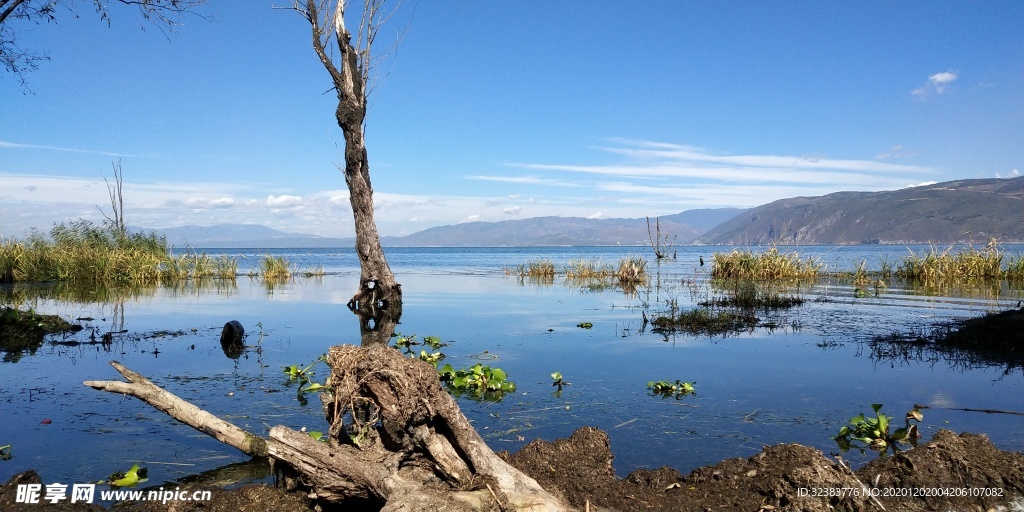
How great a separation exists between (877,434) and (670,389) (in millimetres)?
2447

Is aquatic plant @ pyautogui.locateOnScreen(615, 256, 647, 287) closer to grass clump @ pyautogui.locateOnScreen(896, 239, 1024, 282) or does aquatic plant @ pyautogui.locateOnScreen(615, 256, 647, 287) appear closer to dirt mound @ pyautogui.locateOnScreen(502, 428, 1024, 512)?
grass clump @ pyautogui.locateOnScreen(896, 239, 1024, 282)

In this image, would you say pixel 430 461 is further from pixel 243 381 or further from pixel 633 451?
pixel 243 381

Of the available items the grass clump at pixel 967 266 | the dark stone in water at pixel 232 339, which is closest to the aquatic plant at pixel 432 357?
the dark stone in water at pixel 232 339

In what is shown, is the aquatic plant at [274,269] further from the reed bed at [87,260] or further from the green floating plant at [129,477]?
the green floating plant at [129,477]

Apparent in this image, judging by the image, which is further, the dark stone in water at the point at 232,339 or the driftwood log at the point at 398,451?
the dark stone in water at the point at 232,339

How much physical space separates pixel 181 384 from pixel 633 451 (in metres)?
5.85

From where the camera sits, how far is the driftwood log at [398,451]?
3951 millimetres

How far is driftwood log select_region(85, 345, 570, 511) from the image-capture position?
13.0 ft

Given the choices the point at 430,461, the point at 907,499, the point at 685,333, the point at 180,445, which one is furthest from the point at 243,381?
the point at 685,333

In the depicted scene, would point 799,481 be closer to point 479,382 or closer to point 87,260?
point 479,382

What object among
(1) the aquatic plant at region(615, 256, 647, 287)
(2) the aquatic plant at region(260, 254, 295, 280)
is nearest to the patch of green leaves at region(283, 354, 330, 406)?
(1) the aquatic plant at region(615, 256, 647, 287)

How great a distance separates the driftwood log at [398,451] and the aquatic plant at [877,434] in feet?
11.2

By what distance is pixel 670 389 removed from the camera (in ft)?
25.8

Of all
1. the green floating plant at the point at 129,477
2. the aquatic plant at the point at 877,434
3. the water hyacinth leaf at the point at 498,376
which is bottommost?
the aquatic plant at the point at 877,434
